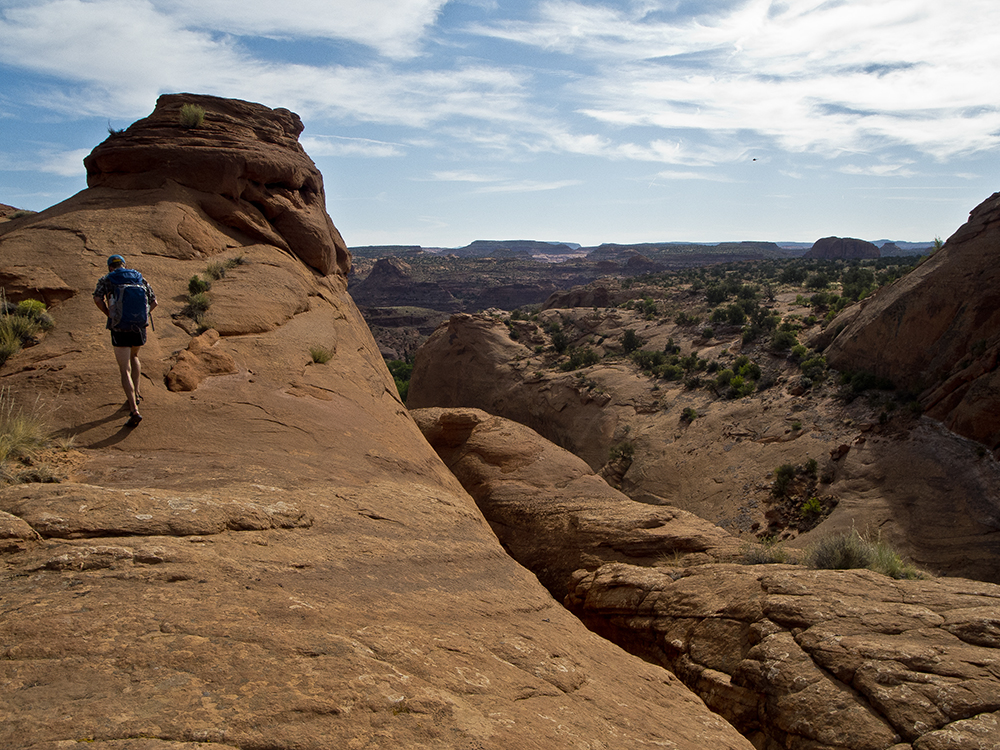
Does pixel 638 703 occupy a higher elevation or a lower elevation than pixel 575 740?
lower

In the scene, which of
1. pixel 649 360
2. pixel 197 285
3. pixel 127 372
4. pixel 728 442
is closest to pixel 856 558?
pixel 127 372

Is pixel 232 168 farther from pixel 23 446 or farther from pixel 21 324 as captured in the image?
pixel 23 446

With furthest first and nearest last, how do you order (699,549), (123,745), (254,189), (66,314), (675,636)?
(254,189) < (699,549) < (66,314) < (675,636) < (123,745)

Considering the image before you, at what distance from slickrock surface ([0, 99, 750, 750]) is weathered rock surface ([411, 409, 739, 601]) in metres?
2.32

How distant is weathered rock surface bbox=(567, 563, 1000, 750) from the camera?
15.5 ft

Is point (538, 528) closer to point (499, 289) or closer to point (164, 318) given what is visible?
point (164, 318)

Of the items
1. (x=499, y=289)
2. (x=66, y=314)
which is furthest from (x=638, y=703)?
(x=499, y=289)

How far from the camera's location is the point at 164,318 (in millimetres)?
8312

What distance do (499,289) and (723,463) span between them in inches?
3064

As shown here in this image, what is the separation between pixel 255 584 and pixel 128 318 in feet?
13.1

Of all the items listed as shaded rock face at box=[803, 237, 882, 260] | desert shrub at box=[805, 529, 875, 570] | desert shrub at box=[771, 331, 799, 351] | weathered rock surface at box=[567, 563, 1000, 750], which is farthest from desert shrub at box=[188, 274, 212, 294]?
shaded rock face at box=[803, 237, 882, 260]

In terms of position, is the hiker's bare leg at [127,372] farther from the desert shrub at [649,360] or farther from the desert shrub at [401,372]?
the desert shrub at [401,372]

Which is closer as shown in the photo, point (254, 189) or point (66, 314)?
point (66, 314)

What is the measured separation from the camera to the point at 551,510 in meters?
10.5
